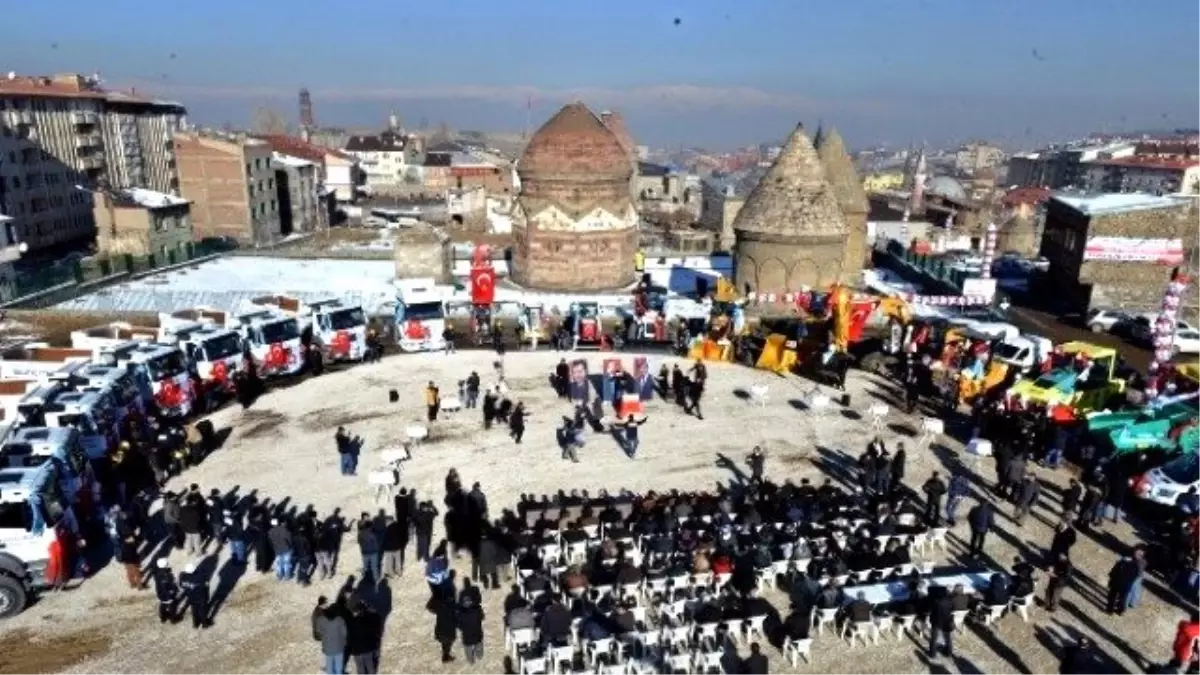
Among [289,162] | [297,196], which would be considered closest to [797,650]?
[297,196]

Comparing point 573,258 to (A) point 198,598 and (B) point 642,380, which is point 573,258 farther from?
(A) point 198,598

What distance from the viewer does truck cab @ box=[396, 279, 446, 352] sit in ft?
92.8

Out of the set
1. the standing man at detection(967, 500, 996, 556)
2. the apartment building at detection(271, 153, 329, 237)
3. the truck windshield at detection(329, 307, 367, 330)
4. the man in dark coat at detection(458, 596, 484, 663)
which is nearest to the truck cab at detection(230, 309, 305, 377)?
the truck windshield at detection(329, 307, 367, 330)

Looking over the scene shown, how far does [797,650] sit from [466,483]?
8621mm

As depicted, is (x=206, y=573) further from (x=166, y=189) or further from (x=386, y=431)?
(x=166, y=189)

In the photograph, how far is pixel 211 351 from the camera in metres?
23.5

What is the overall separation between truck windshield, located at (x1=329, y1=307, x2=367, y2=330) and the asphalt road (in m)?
25.4

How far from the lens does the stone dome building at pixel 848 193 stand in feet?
135

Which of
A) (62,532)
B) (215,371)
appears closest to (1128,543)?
(62,532)

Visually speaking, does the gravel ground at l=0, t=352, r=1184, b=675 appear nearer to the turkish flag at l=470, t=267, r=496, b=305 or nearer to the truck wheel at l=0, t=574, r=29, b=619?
the truck wheel at l=0, t=574, r=29, b=619

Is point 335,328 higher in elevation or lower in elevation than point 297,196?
lower

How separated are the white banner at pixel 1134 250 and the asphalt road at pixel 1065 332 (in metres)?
3.27

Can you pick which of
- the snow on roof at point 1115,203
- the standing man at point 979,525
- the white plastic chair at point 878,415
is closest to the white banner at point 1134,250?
the snow on roof at point 1115,203

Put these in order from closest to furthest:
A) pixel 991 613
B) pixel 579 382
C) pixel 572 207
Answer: pixel 991 613, pixel 579 382, pixel 572 207
